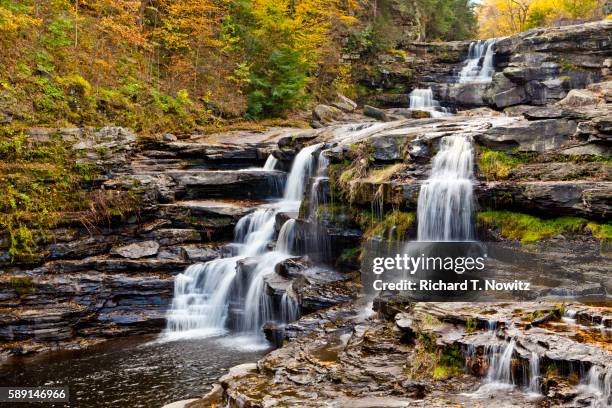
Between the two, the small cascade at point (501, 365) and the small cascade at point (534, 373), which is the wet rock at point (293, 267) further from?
the small cascade at point (534, 373)

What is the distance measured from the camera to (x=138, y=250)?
1305cm

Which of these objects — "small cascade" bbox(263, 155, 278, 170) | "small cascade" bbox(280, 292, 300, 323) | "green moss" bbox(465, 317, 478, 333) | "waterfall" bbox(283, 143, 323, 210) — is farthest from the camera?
"small cascade" bbox(263, 155, 278, 170)

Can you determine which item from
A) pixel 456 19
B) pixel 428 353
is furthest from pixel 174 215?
pixel 456 19

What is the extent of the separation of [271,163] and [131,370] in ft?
28.7

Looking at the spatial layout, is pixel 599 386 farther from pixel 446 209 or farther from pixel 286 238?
pixel 286 238

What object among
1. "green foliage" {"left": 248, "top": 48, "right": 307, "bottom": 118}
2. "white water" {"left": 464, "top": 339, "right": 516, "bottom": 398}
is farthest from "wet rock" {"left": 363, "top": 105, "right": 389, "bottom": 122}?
"white water" {"left": 464, "top": 339, "right": 516, "bottom": 398}

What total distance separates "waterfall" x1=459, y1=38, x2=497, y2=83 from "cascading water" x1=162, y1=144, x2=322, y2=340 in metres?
13.9

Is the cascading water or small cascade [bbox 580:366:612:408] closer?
small cascade [bbox 580:366:612:408]

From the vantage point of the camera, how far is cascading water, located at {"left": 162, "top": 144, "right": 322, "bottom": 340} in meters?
11.7

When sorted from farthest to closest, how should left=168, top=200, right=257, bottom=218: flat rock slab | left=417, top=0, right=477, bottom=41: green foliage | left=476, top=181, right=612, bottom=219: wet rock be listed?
left=417, top=0, right=477, bottom=41: green foliage, left=168, top=200, right=257, bottom=218: flat rock slab, left=476, top=181, right=612, bottom=219: wet rock

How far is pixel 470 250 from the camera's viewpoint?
945cm

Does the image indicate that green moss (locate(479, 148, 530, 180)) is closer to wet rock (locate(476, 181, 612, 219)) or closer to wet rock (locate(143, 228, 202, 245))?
wet rock (locate(476, 181, 612, 219))

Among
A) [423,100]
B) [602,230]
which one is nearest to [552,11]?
[423,100]

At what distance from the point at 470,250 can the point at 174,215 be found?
8253 millimetres
